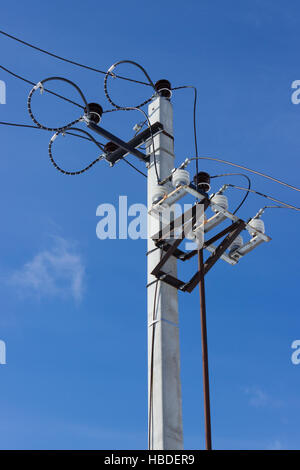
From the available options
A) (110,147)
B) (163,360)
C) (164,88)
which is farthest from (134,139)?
(163,360)

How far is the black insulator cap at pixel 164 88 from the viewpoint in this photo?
14.2 m

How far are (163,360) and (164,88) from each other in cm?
561

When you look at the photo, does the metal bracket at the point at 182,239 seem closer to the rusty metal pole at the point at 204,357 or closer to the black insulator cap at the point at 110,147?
the rusty metal pole at the point at 204,357

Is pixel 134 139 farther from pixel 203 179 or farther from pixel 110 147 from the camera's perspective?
pixel 203 179

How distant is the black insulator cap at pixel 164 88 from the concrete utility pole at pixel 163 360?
2234mm

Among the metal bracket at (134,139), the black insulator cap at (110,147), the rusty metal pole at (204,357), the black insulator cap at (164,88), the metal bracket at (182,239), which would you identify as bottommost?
the rusty metal pole at (204,357)

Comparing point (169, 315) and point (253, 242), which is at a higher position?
point (253, 242)

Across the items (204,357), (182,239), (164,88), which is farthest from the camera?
(164,88)

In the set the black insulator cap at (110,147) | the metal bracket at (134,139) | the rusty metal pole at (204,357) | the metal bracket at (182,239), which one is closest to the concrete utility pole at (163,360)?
the metal bracket at (182,239)

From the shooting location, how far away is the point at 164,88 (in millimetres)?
14211
